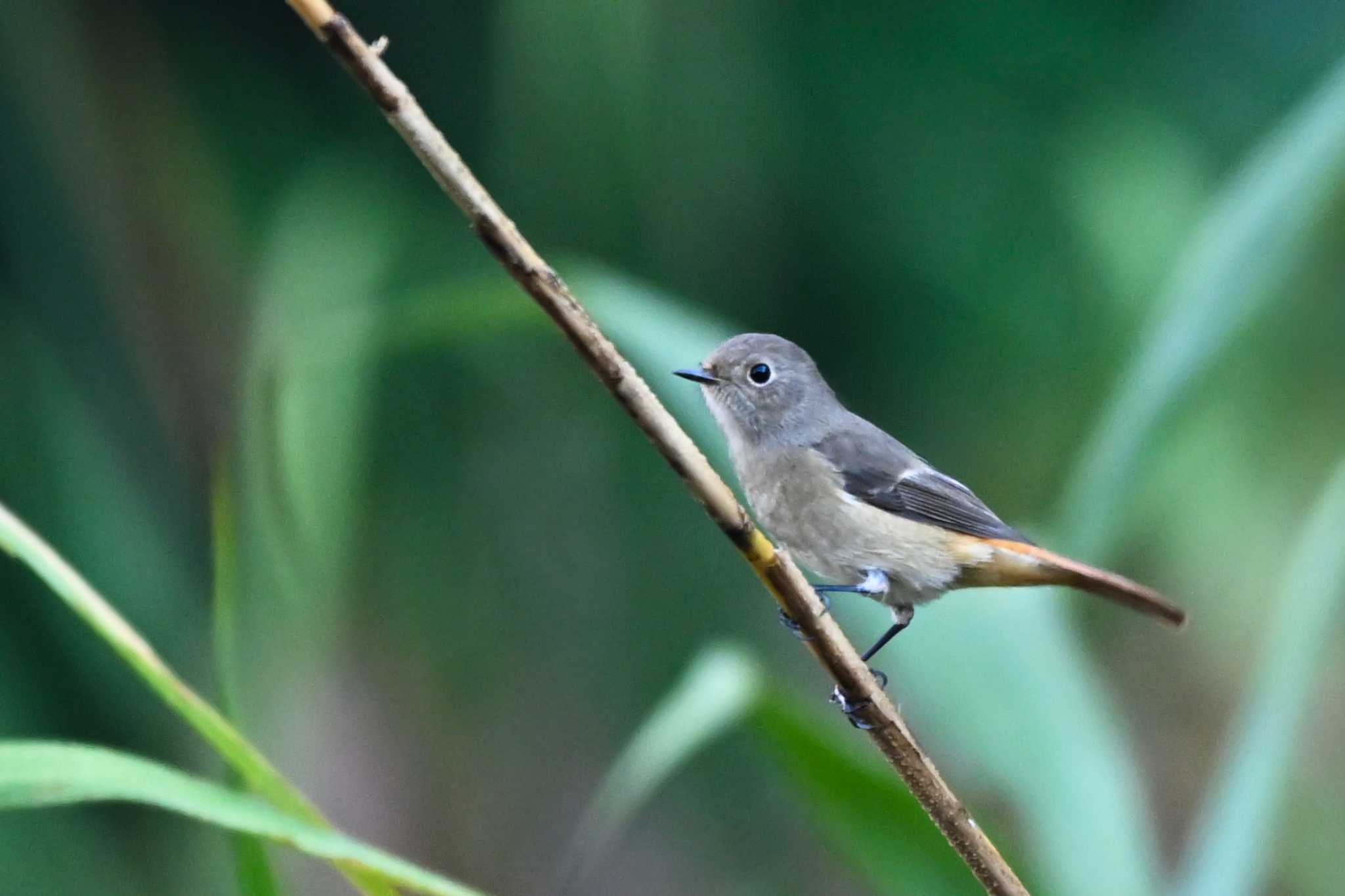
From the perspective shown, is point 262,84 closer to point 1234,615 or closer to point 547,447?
point 547,447

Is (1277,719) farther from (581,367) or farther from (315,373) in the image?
(581,367)

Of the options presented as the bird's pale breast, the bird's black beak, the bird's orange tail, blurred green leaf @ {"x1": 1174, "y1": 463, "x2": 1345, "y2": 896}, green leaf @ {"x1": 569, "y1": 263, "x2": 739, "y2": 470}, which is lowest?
blurred green leaf @ {"x1": 1174, "y1": 463, "x2": 1345, "y2": 896}

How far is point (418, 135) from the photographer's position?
0.51 metres

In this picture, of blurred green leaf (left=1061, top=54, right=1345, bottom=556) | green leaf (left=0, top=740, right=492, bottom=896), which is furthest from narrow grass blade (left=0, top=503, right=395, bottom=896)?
blurred green leaf (left=1061, top=54, right=1345, bottom=556)

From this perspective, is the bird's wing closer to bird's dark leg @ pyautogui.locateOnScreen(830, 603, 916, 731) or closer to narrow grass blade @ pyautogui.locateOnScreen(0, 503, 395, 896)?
bird's dark leg @ pyautogui.locateOnScreen(830, 603, 916, 731)

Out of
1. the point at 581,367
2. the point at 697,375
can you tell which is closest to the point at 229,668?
the point at 697,375

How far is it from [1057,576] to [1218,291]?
0.35 metres

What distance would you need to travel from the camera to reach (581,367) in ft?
7.73

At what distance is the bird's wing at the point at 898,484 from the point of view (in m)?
1.06

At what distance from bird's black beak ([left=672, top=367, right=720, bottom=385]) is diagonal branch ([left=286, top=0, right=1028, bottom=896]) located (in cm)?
24

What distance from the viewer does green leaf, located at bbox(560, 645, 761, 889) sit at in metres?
1.13

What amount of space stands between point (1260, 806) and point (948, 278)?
1.19 metres

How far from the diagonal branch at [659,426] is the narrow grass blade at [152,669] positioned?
0.37 m

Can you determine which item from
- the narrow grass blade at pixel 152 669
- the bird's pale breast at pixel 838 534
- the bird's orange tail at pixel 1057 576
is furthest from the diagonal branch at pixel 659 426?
the narrow grass blade at pixel 152 669
